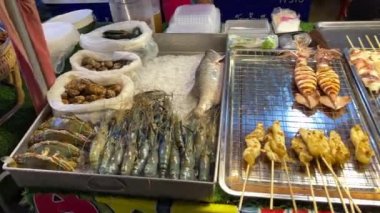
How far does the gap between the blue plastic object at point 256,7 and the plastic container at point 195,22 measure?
4.57 feet

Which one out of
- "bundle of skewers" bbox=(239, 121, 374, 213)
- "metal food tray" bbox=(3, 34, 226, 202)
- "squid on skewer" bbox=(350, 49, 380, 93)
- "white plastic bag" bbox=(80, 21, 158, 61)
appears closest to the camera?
"metal food tray" bbox=(3, 34, 226, 202)

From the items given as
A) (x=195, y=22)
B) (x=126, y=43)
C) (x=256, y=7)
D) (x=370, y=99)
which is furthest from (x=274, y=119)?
(x=256, y=7)

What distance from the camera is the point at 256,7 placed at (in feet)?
14.0

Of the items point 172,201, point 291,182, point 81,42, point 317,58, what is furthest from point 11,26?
Answer: point 317,58

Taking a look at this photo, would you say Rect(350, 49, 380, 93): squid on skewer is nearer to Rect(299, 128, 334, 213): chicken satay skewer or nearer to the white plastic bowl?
Rect(299, 128, 334, 213): chicken satay skewer

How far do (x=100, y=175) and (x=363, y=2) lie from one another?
3.25 meters

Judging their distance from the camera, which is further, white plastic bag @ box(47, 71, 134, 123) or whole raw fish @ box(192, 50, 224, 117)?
whole raw fish @ box(192, 50, 224, 117)

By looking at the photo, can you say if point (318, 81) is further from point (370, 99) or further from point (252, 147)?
point (252, 147)

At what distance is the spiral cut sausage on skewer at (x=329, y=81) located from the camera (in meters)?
1.87

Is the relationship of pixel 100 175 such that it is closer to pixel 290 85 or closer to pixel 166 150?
pixel 166 150

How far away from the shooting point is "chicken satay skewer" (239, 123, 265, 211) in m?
1.51

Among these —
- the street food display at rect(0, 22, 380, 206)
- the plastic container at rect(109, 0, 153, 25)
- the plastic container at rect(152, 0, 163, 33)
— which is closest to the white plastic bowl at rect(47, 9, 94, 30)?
the plastic container at rect(109, 0, 153, 25)

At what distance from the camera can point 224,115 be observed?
5.87 feet

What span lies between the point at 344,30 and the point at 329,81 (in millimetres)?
948
